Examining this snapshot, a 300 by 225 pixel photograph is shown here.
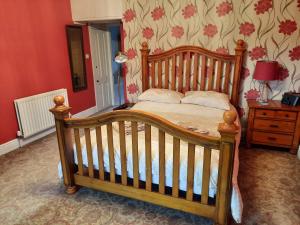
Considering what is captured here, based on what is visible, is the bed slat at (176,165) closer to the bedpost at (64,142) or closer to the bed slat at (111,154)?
the bed slat at (111,154)

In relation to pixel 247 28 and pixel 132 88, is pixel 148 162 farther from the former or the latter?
pixel 247 28

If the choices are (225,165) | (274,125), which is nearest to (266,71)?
(274,125)

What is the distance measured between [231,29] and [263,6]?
1.51ft

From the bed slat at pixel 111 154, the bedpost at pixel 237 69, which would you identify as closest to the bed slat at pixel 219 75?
the bedpost at pixel 237 69

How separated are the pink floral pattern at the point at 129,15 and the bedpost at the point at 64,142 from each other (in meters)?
2.18

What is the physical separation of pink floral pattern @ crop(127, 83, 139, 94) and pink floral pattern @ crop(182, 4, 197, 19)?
135 centimetres

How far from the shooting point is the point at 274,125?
3066 mm

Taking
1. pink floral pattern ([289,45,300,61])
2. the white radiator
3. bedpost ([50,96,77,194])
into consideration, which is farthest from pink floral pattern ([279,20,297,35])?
the white radiator

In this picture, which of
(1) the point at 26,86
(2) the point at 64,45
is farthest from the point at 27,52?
(2) the point at 64,45

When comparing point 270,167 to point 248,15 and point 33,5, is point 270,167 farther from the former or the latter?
point 33,5

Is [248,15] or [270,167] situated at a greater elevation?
[248,15]

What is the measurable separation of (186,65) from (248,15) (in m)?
1.04

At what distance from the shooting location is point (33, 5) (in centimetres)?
344

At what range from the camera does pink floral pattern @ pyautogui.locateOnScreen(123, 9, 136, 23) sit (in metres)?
3.66
